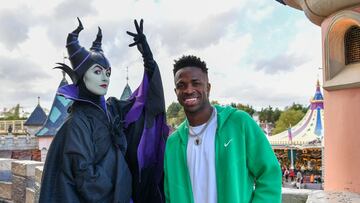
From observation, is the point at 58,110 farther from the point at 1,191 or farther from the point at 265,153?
the point at 265,153

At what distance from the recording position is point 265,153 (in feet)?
6.46

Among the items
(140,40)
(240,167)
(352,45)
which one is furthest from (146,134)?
(352,45)

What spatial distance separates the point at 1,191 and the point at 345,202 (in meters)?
5.62

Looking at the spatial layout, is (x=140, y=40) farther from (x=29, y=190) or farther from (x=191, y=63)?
(x=29, y=190)

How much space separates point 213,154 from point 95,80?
88 cm

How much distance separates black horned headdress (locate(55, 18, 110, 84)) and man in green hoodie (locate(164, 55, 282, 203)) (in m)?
0.57

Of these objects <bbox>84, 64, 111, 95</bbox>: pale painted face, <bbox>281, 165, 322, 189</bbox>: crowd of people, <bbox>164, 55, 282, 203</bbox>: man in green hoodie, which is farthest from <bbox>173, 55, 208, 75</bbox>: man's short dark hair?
<bbox>281, 165, 322, 189</bbox>: crowd of people

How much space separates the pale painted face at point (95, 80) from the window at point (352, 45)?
3478 mm

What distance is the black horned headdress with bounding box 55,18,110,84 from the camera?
2.43m

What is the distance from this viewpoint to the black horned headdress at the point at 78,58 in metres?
2.43

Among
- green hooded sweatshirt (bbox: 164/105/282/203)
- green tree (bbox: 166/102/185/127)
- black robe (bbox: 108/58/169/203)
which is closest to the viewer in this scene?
green hooded sweatshirt (bbox: 164/105/282/203)

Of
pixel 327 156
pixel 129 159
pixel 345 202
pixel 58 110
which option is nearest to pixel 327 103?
pixel 327 156

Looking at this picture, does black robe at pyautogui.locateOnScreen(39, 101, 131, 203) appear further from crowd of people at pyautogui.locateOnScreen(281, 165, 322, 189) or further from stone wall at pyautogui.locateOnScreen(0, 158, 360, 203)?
crowd of people at pyautogui.locateOnScreen(281, 165, 322, 189)

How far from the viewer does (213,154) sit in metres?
2.02
